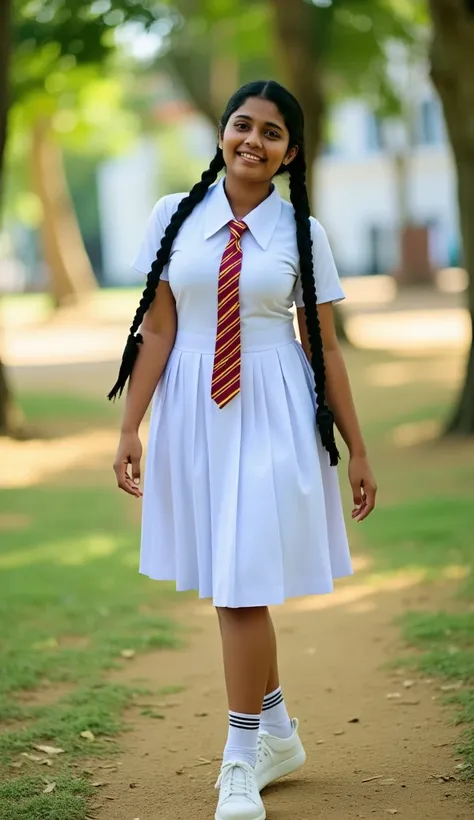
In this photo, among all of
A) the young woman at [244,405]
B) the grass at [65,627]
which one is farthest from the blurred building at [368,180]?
the young woman at [244,405]

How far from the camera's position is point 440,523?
9.15 metres

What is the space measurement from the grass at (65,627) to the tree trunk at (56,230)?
24.9 meters

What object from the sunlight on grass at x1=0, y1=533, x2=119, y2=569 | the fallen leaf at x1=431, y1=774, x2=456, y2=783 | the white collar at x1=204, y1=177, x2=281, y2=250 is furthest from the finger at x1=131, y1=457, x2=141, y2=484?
the sunlight on grass at x1=0, y1=533, x2=119, y2=569

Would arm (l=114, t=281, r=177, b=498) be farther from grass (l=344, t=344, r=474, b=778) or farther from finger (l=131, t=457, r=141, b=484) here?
grass (l=344, t=344, r=474, b=778)

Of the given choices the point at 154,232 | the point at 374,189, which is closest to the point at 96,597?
the point at 154,232

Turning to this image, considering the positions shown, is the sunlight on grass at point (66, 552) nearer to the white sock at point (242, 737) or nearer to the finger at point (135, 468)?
the finger at point (135, 468)

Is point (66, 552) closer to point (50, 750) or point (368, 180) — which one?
point (50, 750)

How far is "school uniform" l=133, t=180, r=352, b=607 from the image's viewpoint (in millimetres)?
3689

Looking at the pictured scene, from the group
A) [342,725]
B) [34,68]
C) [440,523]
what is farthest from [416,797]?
[34,68]

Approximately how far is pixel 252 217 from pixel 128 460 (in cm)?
82

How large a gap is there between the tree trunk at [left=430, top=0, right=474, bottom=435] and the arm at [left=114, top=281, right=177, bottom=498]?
833cm

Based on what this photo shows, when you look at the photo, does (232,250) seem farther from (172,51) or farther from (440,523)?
(172,51)

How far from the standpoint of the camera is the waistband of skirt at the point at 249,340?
381 centimetres

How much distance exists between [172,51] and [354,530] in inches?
730
